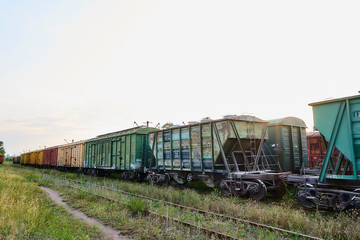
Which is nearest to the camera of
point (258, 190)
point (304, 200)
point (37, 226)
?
point (37, 226)

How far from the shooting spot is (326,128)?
6895mm

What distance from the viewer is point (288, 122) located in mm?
13109

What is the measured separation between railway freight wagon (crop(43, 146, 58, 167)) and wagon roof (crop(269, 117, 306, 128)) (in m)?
29.5

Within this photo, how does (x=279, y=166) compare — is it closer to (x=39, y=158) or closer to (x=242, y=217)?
(x=242, y=217)

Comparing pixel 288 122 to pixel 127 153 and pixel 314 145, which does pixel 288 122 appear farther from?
pixel 127 153

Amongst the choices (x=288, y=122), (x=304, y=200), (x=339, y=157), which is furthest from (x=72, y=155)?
(x=339, y=157)

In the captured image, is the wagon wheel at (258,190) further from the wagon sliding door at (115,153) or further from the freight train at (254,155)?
the wagon sliding door at (115,153)

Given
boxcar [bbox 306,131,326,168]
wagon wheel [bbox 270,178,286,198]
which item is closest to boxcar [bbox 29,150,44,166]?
boxcar [bbox 306,131,326,168]

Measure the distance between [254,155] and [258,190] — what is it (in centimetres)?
212

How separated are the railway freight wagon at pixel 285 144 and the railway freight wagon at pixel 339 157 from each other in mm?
5034

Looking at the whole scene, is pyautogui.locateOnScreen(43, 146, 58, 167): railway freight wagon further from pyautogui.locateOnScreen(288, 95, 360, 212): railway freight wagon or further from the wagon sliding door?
pyautogui.locateOnScreen(288, 95, 360, 212): railway freight wagon

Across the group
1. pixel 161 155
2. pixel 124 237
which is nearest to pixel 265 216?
pixel 124 237

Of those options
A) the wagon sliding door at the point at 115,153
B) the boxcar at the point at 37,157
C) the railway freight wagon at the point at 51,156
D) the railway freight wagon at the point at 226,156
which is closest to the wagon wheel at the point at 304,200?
the railway freight wagon at the point at 226,156

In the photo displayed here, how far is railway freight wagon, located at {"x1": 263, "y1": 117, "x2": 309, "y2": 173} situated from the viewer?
12.5 m
